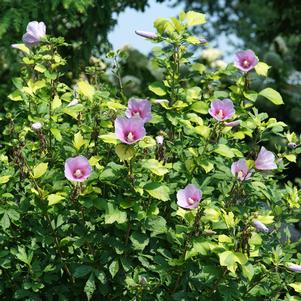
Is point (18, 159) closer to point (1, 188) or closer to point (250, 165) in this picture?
point (1, 188)

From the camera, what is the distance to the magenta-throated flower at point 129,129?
7.24 ft

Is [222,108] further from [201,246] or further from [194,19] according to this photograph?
[201,246]

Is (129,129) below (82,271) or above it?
above

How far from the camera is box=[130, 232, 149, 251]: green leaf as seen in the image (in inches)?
95.3

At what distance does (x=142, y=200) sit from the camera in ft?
8.13

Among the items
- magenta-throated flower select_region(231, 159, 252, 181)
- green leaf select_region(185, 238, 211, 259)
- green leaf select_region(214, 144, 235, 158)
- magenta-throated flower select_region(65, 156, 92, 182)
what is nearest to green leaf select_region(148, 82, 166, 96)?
green leaf select_region(214, 144, 235, 158)

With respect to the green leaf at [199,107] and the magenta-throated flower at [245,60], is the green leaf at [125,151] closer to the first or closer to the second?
the green leaf at [199,107]

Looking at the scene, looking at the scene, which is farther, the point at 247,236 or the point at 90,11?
the point at 90,11

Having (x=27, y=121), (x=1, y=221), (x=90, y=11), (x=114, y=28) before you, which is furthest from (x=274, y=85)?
(x=1, y=221)

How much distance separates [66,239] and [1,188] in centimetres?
36

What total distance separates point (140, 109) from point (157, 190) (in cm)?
34

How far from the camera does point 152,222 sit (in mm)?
2480

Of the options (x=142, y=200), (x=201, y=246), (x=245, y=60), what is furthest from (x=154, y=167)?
(x=245, y=60)

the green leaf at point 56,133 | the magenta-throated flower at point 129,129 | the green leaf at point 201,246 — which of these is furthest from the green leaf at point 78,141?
the green leaf at point 201,246
